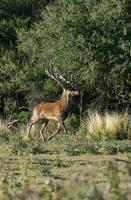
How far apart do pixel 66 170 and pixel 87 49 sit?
11.6 metres

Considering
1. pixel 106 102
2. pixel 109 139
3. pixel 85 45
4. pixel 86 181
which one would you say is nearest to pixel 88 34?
pixel 85 45

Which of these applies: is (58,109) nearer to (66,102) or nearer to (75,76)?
(66,102)

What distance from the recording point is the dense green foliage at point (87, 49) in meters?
23.7

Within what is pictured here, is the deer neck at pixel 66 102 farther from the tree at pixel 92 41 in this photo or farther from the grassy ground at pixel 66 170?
the tree at pixel 92 41

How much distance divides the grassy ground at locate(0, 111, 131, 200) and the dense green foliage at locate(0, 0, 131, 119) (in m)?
4.13

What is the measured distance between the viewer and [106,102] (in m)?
26.3

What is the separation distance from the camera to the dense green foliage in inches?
933

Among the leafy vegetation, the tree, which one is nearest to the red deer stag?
the leafy vegetation

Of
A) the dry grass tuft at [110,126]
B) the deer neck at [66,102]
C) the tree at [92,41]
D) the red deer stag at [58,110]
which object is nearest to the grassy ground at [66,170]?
the dry grass tuft at [110,126]

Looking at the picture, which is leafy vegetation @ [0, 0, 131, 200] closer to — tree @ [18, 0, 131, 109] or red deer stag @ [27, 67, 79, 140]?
tree @ [18, 0, 131, 109]

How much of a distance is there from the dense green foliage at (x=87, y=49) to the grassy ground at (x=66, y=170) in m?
4.13

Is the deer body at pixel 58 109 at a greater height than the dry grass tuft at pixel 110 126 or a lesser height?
greater

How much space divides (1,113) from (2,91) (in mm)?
1153

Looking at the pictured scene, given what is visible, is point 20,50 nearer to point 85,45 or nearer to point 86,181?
point 85,45
